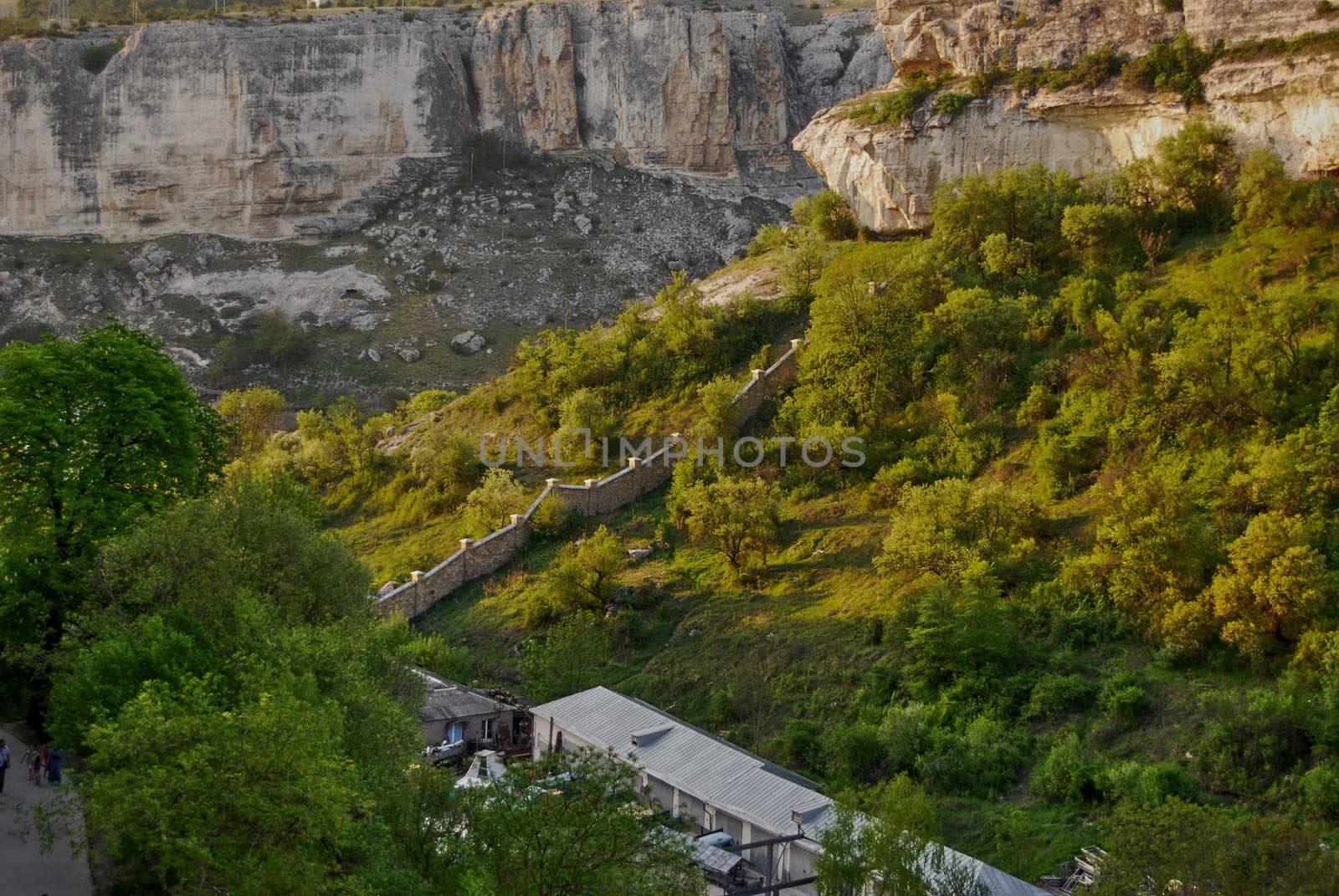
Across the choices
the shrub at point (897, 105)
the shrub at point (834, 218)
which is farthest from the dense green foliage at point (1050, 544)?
the shrub at point (897, 105)

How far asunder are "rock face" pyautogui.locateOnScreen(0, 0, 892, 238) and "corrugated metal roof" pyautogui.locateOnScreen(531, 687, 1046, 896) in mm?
50798

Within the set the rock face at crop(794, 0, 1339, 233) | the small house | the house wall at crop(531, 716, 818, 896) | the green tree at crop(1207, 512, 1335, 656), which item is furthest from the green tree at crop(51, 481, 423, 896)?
the rock face at crop(794, 0, 1339, 233)

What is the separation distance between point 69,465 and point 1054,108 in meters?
24.7

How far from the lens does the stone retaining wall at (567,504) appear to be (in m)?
29.9

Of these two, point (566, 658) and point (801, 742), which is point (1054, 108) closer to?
point (566, 658)

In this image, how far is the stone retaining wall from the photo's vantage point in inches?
1177

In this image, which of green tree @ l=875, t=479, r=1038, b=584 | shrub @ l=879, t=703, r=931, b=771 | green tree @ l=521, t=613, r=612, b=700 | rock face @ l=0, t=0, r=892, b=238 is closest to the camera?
shrub @ l=879, t=703, r=931, b=771

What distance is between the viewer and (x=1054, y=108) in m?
34.9

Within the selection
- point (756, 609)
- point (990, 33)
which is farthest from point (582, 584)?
point (990, 33)

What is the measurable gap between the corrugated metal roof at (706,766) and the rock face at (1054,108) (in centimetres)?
1902

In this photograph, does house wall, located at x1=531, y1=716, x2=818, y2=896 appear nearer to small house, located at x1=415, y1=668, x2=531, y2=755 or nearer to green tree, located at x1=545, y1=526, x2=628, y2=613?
small house, located at x1=415, y1=668, x2=531, y2=755

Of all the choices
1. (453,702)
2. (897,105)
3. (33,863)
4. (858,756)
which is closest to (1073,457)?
(858,756)

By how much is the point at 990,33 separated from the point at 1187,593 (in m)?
21.0

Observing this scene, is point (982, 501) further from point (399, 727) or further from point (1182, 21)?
point (1182, 21)
